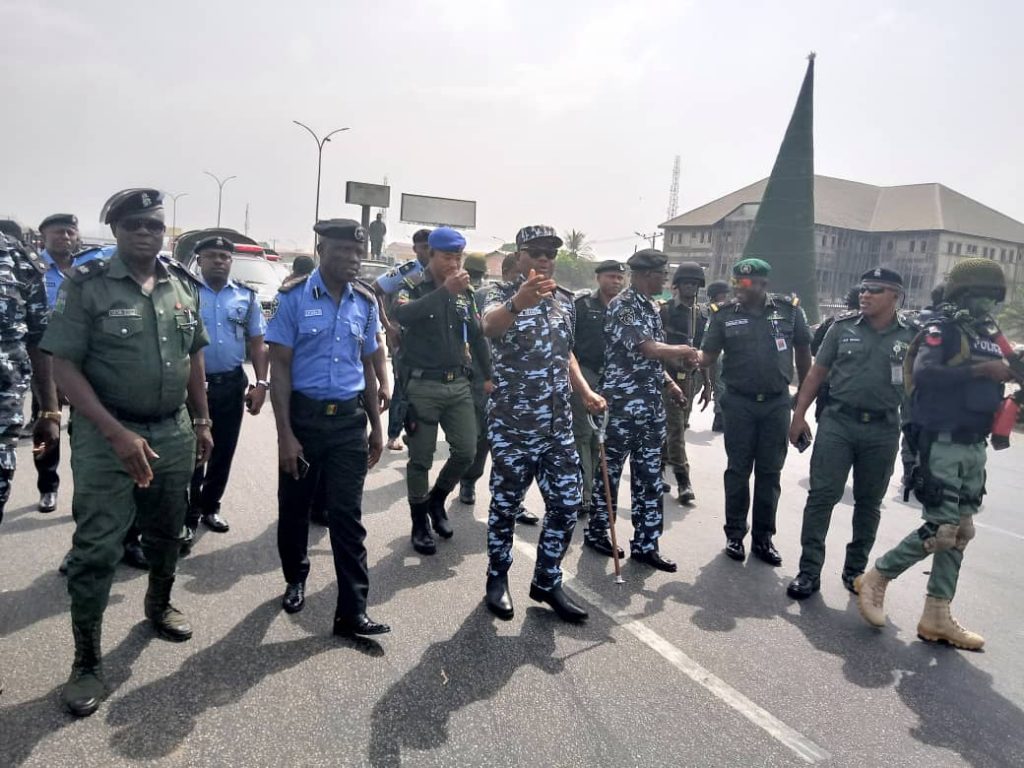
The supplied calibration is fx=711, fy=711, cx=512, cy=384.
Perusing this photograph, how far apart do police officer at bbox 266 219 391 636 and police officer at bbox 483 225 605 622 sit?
28.1 inches

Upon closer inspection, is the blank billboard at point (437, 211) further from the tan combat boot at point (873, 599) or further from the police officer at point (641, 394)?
the tan combat boot at point (873, 599)

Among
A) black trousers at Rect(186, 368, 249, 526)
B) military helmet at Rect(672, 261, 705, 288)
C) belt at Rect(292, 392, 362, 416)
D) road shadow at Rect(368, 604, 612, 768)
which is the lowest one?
road shadow at Rect(368, 604, 612, 768)

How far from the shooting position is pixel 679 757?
262cm

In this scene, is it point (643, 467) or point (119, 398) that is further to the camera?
point (643, 467)

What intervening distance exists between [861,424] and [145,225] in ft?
13.3

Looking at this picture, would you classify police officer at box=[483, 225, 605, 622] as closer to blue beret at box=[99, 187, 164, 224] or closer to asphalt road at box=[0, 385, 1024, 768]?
asphalt road at box=[0, 385, 1024, 768]

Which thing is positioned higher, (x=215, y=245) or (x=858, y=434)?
(x=215, y=245)

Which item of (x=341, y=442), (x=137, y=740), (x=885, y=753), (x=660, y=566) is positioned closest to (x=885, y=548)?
(x=660, y=566)

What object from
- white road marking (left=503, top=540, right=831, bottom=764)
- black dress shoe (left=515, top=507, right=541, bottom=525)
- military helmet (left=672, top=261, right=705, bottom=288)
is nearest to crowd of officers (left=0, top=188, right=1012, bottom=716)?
white road marking (left=503, top=540, right=831, bottom=764)

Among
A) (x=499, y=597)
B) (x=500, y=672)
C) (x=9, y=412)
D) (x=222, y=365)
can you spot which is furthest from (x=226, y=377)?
(x=500, y=672)

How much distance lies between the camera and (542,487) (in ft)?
12.6

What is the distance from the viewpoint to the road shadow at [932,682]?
2865 millimetres

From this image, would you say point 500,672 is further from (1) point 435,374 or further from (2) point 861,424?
(2) point 861,424

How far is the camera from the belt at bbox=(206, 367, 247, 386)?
4648 mm
